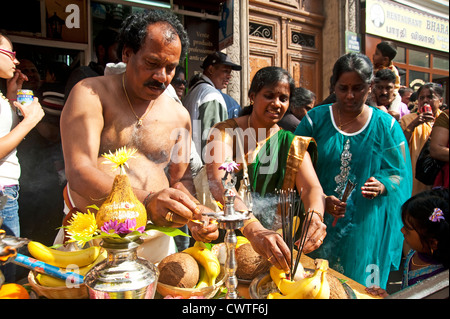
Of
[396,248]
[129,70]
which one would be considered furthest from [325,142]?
[129,70]

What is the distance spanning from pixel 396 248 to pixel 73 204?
2069mm

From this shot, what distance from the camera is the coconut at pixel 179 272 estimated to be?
1164 mm

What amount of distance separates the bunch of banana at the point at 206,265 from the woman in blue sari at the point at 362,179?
3.65 ft

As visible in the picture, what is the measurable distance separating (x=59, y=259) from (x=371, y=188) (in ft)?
5.79

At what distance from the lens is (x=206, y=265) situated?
128 centimetres

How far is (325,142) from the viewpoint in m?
2.27

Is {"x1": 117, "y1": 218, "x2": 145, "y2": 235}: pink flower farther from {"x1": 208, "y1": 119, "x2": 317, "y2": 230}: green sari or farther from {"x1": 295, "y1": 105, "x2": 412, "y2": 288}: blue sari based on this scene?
{"x1": 295, "y1": 105, "x2": 412, "y2": 288}: blue sari

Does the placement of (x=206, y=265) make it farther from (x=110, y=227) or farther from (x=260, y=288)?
(x=110, y=227)

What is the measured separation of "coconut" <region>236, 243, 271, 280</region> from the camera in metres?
1.34

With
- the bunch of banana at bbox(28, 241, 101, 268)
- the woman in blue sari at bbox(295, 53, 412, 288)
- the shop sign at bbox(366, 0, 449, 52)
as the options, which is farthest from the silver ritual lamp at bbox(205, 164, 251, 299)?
the shop sign at bbox(366, 0, 449, 52)

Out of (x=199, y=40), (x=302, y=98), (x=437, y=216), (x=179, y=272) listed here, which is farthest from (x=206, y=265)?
(x=199, y=40)

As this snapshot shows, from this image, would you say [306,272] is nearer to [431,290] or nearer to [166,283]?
[431,290]

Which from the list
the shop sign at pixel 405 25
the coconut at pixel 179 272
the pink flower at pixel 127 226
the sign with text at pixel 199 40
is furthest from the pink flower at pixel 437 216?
the shop sign at pixel 405 25

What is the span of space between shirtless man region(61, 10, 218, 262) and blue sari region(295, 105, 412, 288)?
1.03 metres
